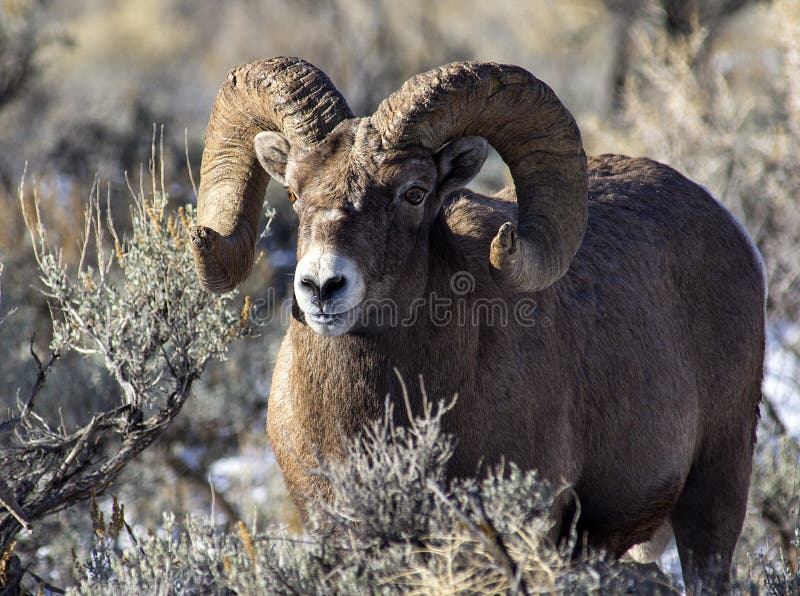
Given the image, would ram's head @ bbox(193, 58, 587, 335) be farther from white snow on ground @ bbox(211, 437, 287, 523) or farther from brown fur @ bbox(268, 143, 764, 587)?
white snow on ground @ bbox(211, 437, 287, 523)

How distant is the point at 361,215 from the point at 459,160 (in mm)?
644

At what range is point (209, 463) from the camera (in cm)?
915

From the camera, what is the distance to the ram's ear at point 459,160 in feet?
14.5

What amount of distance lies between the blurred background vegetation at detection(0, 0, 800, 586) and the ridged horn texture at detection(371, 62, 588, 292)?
4.93 feet

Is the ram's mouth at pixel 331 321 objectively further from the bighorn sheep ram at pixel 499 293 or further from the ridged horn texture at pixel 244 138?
the ridged horn texture at pixel 244 138

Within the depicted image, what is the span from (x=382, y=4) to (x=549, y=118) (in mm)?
14800

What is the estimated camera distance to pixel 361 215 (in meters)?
4.07

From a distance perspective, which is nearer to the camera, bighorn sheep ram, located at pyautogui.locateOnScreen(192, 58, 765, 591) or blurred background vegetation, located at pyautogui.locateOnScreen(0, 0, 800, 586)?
bighorn sheep ram, located at pyautogui.locateOnScreen(192, 58, 765, 591)

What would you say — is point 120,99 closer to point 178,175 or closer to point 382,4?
point 178,175

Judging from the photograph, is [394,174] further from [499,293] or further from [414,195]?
[499,293]

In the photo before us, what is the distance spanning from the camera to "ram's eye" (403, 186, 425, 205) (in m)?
4.27

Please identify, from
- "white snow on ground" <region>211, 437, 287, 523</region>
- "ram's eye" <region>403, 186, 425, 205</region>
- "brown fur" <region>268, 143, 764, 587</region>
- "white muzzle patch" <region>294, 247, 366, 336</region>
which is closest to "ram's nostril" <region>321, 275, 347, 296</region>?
"white muzzle patch" <region>294, 247, 366, 336</region>

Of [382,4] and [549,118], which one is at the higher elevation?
[382,4]

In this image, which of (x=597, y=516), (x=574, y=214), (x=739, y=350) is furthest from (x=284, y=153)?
(x=739, y=350)
